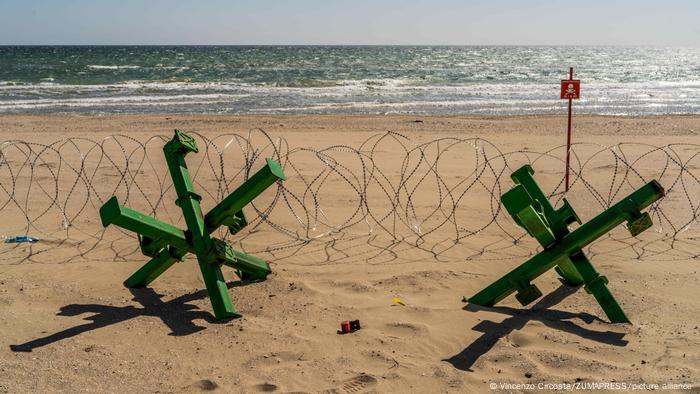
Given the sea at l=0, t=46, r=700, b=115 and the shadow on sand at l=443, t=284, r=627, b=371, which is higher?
the sea at l=0, t=46, r=700, b=115

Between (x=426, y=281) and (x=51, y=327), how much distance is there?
3476 mm

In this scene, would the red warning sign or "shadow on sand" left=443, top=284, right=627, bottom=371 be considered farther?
the red warning sign

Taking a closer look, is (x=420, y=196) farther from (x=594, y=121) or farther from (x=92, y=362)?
(x=594, y=121)

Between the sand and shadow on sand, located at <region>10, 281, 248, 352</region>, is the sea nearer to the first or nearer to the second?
the sand

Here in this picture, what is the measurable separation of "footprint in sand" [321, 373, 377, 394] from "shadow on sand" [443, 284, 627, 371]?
2.23 feet

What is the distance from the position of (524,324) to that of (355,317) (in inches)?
57.2

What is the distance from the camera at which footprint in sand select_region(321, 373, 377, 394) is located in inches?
187

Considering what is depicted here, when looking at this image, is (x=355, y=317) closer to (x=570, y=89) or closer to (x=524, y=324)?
(x=524, y=324)

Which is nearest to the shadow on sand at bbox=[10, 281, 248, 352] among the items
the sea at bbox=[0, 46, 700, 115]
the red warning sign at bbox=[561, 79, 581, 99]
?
the red warning sign at bbox=[561, 79, 581, 99]

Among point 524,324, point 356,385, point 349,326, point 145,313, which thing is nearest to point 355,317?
point 349,326

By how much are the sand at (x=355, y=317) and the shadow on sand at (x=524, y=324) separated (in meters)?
0.02

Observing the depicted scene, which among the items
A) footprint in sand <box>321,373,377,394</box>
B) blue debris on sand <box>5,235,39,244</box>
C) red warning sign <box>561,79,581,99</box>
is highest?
red warning sign <box>561,79,581,99</box>

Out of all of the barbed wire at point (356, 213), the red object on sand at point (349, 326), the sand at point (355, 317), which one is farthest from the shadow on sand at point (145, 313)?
the barbed wire at point (356, 213)

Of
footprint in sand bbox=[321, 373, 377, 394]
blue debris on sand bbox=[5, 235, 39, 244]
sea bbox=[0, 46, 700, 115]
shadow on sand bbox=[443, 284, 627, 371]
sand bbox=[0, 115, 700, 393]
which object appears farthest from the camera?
sea bbox=[0, 46, 700, 115]
